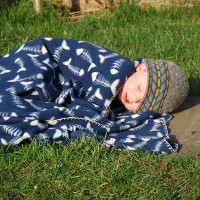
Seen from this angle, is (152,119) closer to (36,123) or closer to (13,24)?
(36,123)

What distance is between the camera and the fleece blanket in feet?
8.21

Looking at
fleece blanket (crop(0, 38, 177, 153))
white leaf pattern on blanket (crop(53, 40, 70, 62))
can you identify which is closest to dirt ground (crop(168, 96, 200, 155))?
fleece blanket (crop(0, 38, 177, 153))

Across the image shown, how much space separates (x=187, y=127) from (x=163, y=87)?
1.27ft

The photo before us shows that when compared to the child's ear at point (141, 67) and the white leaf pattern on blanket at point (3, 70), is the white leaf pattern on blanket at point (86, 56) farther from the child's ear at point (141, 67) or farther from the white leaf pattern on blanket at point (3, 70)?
the white leaf pattern on blanket at point (3, 70)

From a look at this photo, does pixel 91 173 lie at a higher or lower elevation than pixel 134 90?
lower

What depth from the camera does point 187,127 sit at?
2.83 m

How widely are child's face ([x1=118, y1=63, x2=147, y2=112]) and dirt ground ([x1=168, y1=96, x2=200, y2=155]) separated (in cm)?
35

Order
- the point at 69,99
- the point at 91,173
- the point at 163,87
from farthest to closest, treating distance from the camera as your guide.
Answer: the point at 69,99, the point at 163,87, the point at 91,173

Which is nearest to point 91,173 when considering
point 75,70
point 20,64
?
point 75,70

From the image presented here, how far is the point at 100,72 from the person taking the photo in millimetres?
2887

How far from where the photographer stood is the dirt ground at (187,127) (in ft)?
8.33

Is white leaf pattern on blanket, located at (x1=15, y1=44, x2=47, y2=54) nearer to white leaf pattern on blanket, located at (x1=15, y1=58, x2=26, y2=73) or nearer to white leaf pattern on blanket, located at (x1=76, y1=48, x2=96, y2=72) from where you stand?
white leaf pattern on blanket, located at (x1=15, y1=58, x2=26, y2=73)

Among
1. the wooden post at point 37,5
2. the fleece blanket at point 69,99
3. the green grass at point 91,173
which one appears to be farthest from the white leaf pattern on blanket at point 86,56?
the wooden post at point 37,5

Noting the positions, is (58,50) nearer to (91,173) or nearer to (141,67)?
(141,67)
